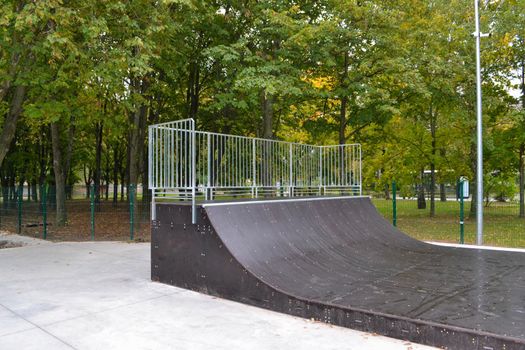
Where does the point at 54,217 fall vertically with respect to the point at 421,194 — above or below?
below

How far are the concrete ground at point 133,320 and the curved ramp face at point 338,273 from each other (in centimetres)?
24

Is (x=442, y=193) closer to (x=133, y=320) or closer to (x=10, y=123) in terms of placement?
(x=10, y=123)

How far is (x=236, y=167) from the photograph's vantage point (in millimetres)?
8883

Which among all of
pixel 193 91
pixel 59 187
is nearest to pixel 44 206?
pixel 59 187

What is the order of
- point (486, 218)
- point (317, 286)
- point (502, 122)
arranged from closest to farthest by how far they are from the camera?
point (317, 286) → point (502, 122) → point (486, 218)

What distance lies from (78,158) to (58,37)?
2711 centimetres

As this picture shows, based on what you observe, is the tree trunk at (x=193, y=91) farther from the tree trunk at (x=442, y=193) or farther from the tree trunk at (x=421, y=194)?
the tree trunk at (x=442, y=193)

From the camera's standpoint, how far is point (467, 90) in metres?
17.7

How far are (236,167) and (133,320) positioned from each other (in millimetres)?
4250

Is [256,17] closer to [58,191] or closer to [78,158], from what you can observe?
[58,191]

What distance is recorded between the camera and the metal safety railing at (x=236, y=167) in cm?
745

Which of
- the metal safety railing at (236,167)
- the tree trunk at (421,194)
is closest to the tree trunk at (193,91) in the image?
the metal safety railing at (236,167)

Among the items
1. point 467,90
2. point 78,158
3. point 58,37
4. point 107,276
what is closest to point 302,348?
point 107,276

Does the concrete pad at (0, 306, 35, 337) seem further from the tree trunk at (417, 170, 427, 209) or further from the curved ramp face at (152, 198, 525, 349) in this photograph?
the tree trunk at (417, 170, 427, 209)
